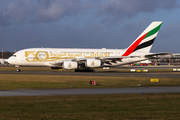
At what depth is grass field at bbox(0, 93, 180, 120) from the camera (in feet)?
38.4

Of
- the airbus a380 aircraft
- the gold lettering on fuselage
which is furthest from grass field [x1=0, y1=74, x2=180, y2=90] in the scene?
the gold lettering on fuselage

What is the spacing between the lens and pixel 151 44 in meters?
53.9

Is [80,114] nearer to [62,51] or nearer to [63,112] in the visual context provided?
[63,112]

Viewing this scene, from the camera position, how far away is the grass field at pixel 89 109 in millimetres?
11691

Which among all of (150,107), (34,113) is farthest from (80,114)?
(150,107)

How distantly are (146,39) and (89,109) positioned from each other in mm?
42052

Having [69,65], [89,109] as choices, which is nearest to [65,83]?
[89,109]

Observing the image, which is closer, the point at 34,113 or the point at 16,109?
the point at 34,113

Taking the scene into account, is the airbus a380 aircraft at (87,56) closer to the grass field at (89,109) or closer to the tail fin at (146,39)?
the tail fin at (146,39)

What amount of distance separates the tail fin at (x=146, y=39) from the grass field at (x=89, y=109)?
37.6 meters

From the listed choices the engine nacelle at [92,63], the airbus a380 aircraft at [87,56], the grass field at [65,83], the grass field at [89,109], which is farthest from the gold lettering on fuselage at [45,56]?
the grass field at [89,109]

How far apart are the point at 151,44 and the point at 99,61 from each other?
1284cm

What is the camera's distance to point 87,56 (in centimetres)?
5278

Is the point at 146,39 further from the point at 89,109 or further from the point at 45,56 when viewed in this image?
the point at 89,109
